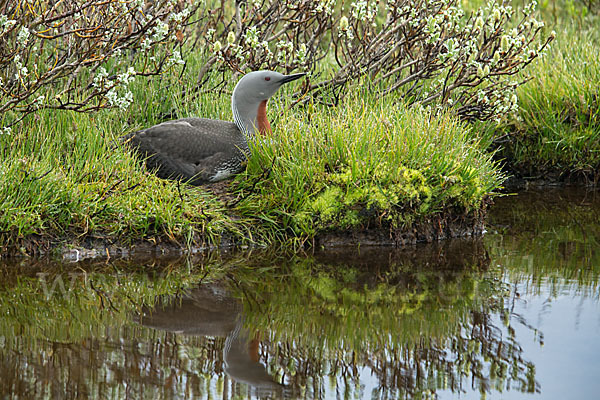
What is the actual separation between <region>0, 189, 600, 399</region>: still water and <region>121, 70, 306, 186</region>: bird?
2.58 ft

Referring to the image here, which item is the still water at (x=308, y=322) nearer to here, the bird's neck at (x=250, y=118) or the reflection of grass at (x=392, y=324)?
the reflection of grass at (x=392, y=324)

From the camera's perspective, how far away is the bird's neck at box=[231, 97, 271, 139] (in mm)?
6802

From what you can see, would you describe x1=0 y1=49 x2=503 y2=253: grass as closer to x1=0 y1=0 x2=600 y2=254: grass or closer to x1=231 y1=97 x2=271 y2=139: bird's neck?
x1=0 y1=0 x2=600 y2=254: grass

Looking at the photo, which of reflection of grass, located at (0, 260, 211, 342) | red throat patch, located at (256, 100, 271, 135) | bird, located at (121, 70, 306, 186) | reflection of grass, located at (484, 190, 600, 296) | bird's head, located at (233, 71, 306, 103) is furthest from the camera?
red throat patch, located at (256, 100, 271, 135)

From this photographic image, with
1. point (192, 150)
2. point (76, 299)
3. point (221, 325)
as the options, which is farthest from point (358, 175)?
point (76, 299)

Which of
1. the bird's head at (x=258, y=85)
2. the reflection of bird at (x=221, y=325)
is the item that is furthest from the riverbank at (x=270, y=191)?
the reflection of bird at (x=221, y=325)

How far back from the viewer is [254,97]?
22.2 feet

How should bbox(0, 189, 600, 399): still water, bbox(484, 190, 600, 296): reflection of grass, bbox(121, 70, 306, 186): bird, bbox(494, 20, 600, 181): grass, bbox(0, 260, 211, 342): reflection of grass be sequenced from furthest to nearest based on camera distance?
bbox(494, 20, 600, 181): grass < bbox(121, 70, 306, 186): bird < bbox(484, 190, 600, 296): reflection of grass < bbox(0, 260, 211, 342): reflection of grass < bbox(0, 189, 600, 399): still water

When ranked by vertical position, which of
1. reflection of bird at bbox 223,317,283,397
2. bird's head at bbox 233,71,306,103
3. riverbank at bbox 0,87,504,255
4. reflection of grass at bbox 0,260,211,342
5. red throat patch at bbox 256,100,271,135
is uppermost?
bird's head at bbox 233,71,306,103

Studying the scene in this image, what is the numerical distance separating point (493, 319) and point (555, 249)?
5.75ft

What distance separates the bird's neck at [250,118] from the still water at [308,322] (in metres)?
1.09

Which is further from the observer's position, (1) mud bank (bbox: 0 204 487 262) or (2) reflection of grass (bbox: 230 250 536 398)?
(1) mud bank (bbox: 0 204 487 262)

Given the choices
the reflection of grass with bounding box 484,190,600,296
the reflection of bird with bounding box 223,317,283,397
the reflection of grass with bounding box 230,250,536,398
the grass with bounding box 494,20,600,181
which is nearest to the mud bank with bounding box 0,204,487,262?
the reflection of grass with bounding box 484,190,600,296

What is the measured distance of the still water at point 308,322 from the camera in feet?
13.4
